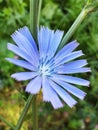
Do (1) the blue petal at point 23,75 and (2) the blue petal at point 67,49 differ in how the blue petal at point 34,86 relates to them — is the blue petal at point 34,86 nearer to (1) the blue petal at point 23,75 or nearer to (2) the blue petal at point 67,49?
(1) the blue petal at point 23,75

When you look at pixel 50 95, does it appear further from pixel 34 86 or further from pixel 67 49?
pixel 67 49

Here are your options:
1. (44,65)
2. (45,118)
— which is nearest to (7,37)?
(45,118)

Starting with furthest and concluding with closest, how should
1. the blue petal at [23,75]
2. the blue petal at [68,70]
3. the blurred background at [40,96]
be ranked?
the blurred background at [40,96], the blue petal at [68,70], the blue petal at [23,75]

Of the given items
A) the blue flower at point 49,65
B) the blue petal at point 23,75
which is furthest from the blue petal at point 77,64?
the blue petal at point 23,75

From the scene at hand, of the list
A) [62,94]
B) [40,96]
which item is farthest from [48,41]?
[40,96]

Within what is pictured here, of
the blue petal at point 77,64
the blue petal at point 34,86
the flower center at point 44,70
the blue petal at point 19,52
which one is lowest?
the blue petal at point 34,86

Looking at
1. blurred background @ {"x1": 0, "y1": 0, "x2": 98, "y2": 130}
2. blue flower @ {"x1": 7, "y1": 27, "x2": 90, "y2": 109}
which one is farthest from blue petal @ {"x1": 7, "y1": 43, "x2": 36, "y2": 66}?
blurred background @ {"x1": 0, "y1": 0, "x2": 98, "y2": 130}

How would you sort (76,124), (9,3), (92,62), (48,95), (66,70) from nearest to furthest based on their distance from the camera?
(48,95)
(66,70)
(92,62)
(76,124)
(9,3)

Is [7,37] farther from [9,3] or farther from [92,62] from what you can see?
[92,62]
